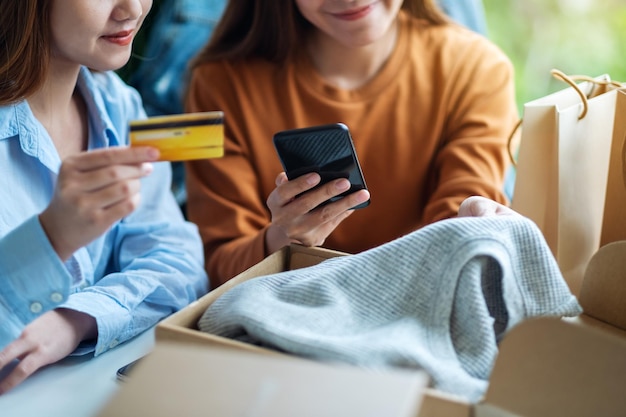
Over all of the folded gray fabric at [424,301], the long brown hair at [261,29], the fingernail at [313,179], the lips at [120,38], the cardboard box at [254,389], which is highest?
the lips at [120,38]

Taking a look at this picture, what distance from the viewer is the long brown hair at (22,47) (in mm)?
833

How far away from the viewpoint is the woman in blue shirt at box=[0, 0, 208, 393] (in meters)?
0.66

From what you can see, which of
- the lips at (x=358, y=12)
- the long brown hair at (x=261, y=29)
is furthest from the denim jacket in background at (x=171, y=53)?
the lips at (x=358, y=12)

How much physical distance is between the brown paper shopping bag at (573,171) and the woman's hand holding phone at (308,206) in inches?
9.1

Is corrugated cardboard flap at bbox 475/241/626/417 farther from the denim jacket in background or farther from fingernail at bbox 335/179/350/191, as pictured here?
the denim jacket in background

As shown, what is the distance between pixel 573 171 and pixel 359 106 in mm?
375

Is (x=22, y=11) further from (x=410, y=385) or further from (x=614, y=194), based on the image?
(x=614, y=194)

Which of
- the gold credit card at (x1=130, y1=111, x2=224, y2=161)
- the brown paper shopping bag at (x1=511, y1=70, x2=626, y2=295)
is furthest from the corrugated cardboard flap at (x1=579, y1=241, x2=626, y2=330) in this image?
the gold credit card at (x1=130, y1=111, x2=224, y2=161)

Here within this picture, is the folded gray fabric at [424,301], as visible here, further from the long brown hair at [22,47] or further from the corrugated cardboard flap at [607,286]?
the long brown hair at [22,47]

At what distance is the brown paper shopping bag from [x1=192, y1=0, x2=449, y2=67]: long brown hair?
0.39 metres

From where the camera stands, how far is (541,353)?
0.61 meters

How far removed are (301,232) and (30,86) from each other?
346 millimetres

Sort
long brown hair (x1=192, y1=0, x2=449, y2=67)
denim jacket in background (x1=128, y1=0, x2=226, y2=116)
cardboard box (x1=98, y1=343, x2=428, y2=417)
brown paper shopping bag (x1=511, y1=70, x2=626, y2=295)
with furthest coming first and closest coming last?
denim jacket in background (x1=128, y1=0, x2=226, y2=116)
long brown hair (x1=192, y1=0, x2=449, y2=67)
brown paper shopping bag (x1=511, y1=70, x2=626, y2=295)
cardboard box (x1=98, y1=343, x2=428, y2=417)

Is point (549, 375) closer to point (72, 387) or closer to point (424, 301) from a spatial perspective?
point (424, 301)
